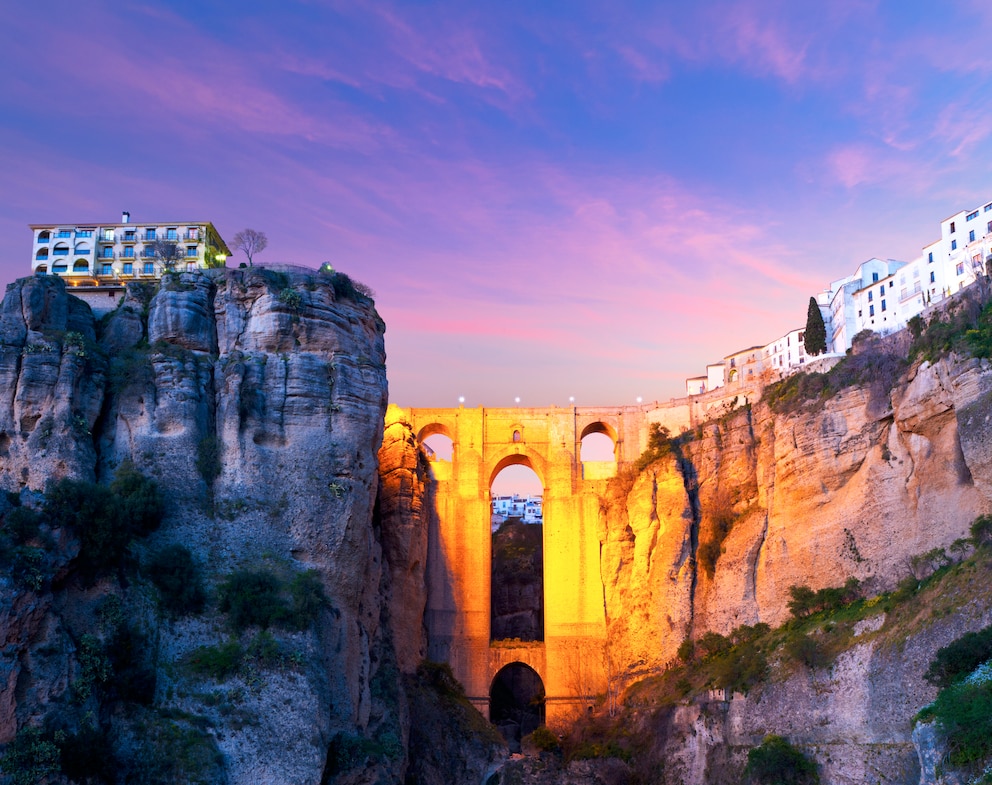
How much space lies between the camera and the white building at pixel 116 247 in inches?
2031

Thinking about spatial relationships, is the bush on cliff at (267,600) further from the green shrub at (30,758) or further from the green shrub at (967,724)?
the green shrub at (967,724)

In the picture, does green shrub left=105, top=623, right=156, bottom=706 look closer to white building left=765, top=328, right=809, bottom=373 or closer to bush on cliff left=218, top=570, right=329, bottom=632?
bush on cliff left=218, top=570, right=329, bottom=632

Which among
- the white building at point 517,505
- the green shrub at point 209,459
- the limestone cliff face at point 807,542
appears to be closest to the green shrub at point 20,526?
the green shrub at point 209,459

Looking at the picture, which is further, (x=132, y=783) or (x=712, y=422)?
(x=712, y=422)

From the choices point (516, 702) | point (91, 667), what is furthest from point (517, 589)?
point (91, 667)

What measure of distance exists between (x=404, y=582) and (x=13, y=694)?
25.8m

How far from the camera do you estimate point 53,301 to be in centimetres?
3759

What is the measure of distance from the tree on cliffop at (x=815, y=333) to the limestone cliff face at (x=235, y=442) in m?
24.7

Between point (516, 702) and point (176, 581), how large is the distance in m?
33.4

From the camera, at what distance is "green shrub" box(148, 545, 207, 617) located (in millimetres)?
33188

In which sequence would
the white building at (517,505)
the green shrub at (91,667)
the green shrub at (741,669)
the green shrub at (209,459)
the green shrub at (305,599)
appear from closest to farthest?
the green shrub at (91,667)
the green shrub at (305,599)
the green shrub at (209,459)
the green shrub at (741,669)
the white building at (517,505)

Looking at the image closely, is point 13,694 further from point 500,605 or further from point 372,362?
point 500,605

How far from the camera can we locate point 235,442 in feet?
122

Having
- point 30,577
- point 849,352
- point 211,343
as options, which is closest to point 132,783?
point 30,577
